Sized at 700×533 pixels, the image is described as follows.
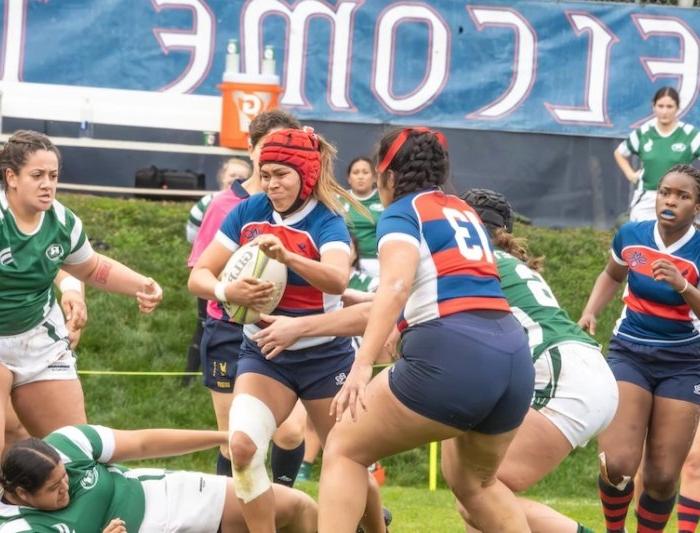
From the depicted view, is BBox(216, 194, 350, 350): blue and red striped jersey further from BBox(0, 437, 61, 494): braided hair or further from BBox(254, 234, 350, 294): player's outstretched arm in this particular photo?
BBox(0, 437, 61, 494): braided hair

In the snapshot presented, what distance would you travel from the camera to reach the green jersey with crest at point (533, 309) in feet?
21.5

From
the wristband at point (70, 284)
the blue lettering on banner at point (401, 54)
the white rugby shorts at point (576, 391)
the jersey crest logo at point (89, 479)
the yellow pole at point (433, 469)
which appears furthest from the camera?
the blue lettering on banner at point (401, 54)

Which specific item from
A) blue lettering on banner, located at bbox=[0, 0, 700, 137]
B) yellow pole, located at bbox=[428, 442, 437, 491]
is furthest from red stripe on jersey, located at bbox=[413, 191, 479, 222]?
blue lettering on banner, located at bbox=[0, 0, 700, 137]

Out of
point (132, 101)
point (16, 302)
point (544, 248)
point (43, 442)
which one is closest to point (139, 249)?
point (132, 101)

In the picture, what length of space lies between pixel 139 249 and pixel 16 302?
6.88 metres

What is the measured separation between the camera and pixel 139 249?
13.7 m

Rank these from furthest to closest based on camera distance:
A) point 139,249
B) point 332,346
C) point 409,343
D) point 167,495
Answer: point 139,249 → point 332,346 → point 167,495 → point 409,343

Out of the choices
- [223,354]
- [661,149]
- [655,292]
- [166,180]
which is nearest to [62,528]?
[223,354]

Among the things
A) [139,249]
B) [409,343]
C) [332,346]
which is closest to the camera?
[409,343]

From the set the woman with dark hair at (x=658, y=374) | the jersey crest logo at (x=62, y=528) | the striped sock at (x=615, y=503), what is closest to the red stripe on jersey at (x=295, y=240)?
the jersey crest logo at (x=62, y=528)

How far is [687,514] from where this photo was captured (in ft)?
25.0

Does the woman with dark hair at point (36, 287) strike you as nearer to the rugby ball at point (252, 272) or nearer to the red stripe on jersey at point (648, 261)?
the rugby ball at point (252, 272)

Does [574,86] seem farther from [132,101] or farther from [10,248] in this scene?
[10,248]

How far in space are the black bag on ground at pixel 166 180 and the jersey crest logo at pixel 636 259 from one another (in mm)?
7324
